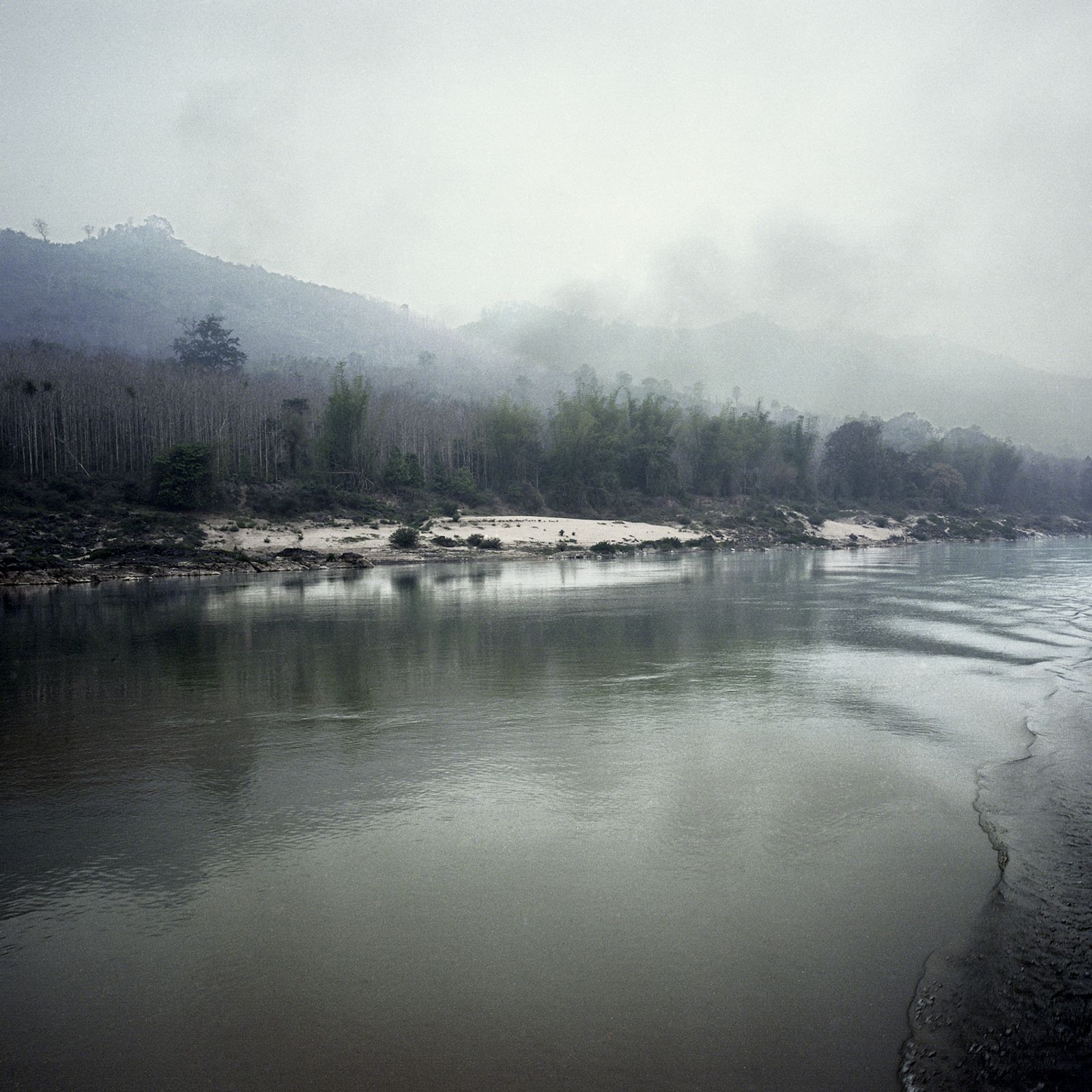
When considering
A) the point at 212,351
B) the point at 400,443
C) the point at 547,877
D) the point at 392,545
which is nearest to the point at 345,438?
the point at 400,443

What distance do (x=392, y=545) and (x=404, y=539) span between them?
0.70m

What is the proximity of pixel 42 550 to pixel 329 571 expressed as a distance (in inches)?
448

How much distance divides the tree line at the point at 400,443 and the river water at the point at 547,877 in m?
38.1

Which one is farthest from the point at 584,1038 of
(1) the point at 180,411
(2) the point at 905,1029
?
(1) the point at 180,411

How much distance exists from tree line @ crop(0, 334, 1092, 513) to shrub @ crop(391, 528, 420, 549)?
9.03m

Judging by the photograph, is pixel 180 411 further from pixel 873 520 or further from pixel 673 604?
pixel 873 520

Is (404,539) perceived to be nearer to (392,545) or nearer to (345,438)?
(392,545)

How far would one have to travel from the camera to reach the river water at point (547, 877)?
10.6ft

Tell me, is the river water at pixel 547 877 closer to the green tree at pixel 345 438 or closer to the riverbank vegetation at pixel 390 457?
the riverbank vegetation at pixel 390 457

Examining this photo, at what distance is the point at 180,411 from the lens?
50.0 metres

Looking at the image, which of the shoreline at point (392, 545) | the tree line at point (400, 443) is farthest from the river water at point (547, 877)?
the tree line at point (400, 443)

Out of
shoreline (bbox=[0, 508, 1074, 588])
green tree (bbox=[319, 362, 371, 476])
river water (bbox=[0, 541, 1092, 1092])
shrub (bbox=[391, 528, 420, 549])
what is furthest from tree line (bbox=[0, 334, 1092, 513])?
river water (bbox=[0, 541, 1092, 1092])

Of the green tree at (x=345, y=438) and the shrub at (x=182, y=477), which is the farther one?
the green tree at (x=345, y=438)

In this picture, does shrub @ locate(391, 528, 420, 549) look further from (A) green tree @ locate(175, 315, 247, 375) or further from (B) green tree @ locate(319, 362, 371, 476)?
(A) green tree @ locate(175, 315, 247, 375)
